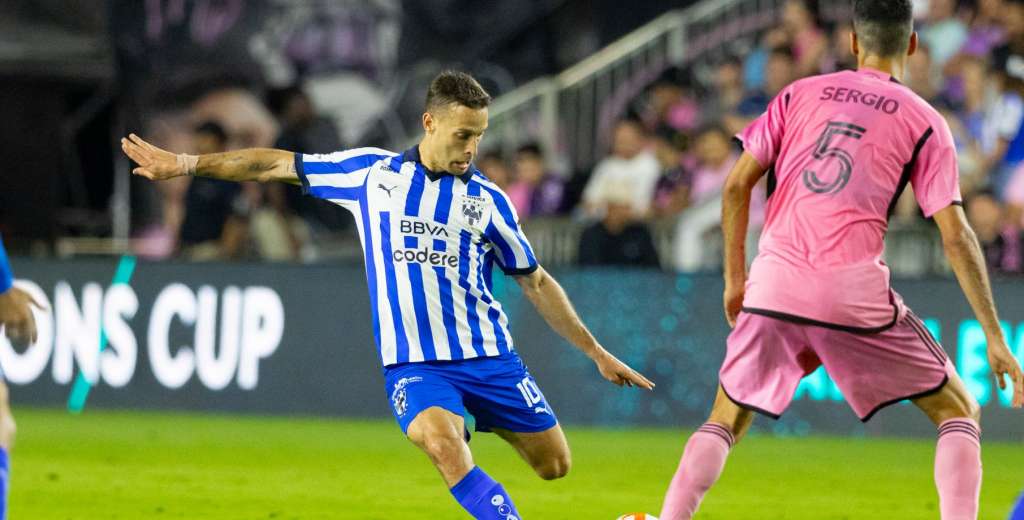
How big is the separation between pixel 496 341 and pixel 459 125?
85cm

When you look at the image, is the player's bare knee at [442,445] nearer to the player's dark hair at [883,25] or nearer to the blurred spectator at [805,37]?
the player's dark hair at [883,25]

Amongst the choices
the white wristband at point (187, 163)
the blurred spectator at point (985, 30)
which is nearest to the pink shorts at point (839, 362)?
the white wristband at point (187, 163)

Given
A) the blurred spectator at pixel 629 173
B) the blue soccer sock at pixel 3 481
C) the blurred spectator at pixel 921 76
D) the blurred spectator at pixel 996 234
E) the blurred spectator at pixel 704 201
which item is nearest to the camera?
the blue soccer sock at pixel 3 481

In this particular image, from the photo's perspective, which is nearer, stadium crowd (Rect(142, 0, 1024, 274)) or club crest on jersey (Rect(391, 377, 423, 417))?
club crest on jersey (Rect(391, 377, 423, 417))

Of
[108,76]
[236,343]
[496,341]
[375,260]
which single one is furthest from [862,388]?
[108,76]

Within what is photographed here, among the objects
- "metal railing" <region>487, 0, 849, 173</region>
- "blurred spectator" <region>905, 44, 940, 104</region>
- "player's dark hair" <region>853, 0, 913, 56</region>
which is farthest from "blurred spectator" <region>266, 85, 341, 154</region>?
"player's dark hair" <region>853, 0, 913, 56</region>

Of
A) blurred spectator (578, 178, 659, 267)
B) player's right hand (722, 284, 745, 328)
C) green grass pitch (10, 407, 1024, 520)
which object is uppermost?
player's right hand (722, 284, 745, 328)

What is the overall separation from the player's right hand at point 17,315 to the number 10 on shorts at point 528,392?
2.03 meters

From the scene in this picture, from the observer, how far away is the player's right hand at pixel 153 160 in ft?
19.7

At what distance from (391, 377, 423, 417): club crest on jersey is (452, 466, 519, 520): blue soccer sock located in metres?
0.36

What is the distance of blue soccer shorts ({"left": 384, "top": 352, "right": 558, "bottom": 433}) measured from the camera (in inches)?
240

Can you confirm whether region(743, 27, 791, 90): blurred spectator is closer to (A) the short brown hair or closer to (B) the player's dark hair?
(A) the short brown hair

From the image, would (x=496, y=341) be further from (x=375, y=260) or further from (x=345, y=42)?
(x=345, y=42)

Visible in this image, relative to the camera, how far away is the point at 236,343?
12914 mm
